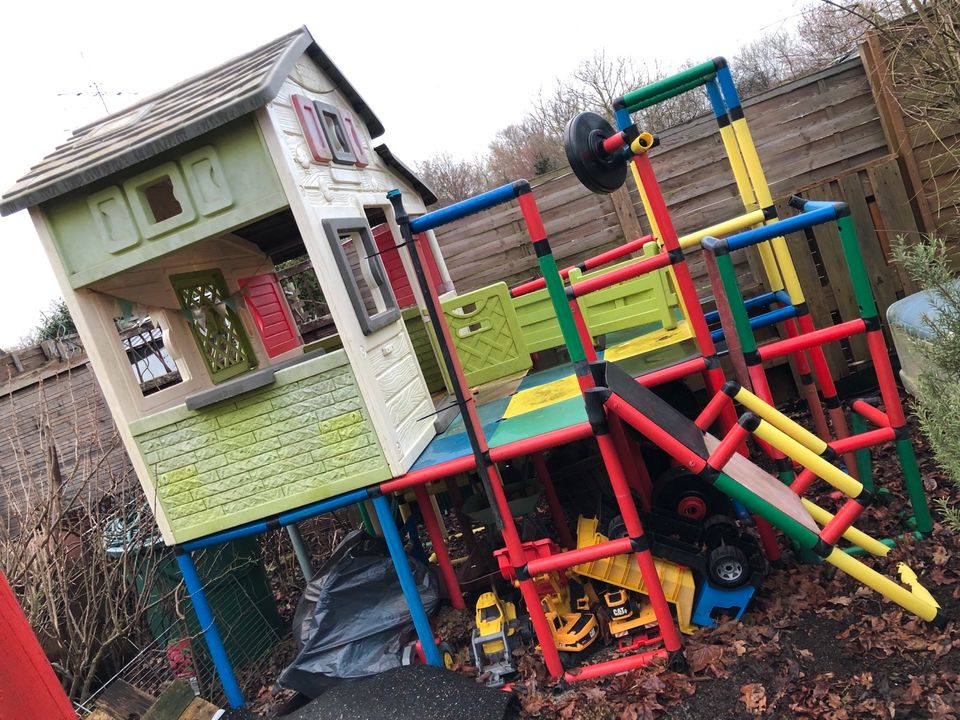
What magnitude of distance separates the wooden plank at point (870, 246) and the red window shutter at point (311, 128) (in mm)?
4308

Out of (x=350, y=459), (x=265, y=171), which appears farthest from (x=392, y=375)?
(x=265, y=171)

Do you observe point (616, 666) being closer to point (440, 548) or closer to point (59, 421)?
point (440, 548)

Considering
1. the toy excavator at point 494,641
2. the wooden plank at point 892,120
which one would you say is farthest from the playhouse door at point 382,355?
the wooden plank at point 892,120

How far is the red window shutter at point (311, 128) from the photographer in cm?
424

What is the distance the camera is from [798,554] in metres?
4.09

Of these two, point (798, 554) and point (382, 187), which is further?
point (382, 187)

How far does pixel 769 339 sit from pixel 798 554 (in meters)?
3.01

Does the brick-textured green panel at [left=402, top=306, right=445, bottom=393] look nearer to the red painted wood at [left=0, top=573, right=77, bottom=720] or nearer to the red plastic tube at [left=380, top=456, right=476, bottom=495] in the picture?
the red plastic tube at [left=380, top=456, right=476, bottom=495]

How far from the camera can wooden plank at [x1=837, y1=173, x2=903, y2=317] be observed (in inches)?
236

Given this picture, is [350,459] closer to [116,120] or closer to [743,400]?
[743,400]

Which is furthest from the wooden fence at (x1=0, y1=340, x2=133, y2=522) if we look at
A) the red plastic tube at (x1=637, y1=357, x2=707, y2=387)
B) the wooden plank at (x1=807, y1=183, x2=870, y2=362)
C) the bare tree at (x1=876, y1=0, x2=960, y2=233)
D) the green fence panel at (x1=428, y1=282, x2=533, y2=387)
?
the bare tree at (x1=876, y1=0, x2=960, y2=233)

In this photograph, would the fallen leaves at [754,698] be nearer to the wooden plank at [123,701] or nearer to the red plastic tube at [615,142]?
the red plastic tube at [615,142]

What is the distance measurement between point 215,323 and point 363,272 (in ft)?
6.14

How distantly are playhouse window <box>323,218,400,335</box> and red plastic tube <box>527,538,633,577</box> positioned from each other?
1.62 meters
